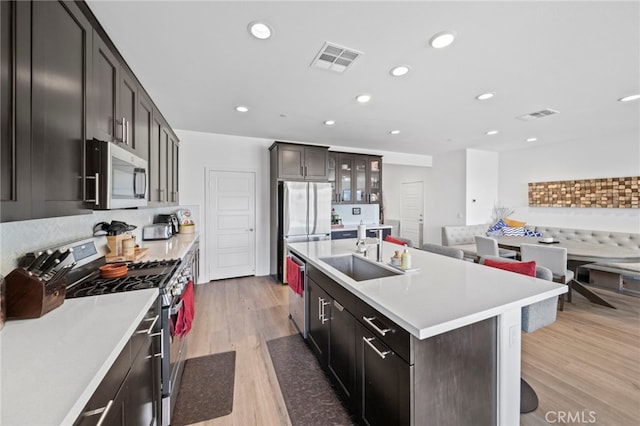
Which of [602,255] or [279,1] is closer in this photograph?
[279,1]

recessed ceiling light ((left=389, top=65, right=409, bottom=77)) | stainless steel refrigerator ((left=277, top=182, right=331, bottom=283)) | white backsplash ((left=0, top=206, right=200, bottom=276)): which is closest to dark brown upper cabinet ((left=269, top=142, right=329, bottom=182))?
stainless steel refrigerator ((left=277, top=182, right=331, bottom=283))

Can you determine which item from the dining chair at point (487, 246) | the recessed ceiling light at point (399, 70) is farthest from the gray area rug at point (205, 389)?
the dining chair at point (487, 246)

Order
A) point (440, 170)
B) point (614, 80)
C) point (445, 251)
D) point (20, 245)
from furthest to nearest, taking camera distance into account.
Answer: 1. point (440, 170)
2. point (445, 251)
3. point (614, 80)
4. point (20, 245)

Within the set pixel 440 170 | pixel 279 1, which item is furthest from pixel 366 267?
pixel 440 170

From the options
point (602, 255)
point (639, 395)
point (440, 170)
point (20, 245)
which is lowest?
point (639, 395)

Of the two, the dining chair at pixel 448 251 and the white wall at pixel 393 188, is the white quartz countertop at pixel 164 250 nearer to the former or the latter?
the dining chair at pixel 448 251

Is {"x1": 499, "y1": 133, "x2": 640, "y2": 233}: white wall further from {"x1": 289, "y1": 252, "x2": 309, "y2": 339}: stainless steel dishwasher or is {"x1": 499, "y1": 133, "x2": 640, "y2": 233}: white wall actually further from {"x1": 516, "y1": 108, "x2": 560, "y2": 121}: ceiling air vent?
{"x1": 289, "y1": 252, "x2": 309, "y2": 339}: stainless steel dishwasher

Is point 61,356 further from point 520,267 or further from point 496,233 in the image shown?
point 496,233

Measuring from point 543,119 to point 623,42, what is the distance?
1998 millimetres

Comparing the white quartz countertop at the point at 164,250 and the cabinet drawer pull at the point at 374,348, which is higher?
the white quartz countertop at the point at 164,250

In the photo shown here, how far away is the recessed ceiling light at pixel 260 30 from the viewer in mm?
1653

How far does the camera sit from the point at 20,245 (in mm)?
1264

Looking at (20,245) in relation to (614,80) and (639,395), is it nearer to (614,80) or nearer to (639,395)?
(639,395)

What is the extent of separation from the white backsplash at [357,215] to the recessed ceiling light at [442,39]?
3796 millimetres
